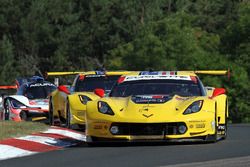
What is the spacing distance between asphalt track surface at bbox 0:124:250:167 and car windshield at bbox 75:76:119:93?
5.10 meters

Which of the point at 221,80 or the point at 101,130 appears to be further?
the point at 221,80

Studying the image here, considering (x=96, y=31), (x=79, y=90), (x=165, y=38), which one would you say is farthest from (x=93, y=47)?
(x=79, y=90)

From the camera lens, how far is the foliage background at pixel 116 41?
233ft

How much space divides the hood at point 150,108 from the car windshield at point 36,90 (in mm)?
11663

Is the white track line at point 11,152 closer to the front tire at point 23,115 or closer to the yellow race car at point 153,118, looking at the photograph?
the yellow race car at point 153,118

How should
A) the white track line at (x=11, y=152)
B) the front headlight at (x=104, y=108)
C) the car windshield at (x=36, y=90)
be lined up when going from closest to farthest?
1. the white track line at (x=11, y=152)
2. the front headlight at (x=104, y=108)
3. the car windshield at (x=36, y=90)

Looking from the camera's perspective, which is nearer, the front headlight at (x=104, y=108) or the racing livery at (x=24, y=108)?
the front headlight at (x=104, y=108)

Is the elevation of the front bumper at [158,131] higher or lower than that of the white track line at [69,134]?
higher

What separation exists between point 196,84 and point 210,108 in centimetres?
157

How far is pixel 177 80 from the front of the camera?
14.0 meters

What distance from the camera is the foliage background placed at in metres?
71.1

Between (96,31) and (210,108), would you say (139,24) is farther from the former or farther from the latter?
(210,108)

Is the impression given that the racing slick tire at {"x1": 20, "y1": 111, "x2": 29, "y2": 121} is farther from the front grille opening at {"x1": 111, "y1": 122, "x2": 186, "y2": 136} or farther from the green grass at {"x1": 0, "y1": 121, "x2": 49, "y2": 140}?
the front grille opening at {"x1": 111, "y1": 122, "x2": 186, "y2": 136}

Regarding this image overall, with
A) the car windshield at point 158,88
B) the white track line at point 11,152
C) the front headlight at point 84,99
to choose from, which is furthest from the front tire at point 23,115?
the white track line at point 11,152
